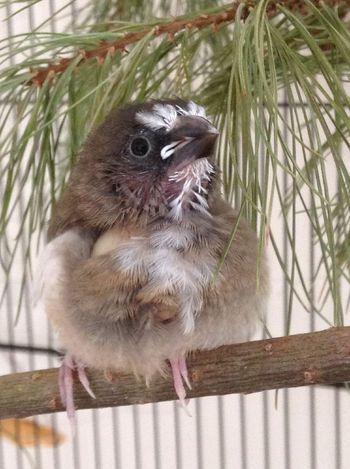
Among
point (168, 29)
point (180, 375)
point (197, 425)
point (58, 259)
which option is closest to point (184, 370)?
point (180, 375)

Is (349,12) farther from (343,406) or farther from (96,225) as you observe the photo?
(343,406)

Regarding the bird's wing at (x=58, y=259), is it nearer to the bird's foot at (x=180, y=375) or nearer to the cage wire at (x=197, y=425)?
the bird's foot at (x=180, y=375)

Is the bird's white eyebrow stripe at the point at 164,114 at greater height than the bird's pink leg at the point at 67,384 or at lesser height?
greater

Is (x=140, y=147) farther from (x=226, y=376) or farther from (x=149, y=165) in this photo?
(x=226, y=376)

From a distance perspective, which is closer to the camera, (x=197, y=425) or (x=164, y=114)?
(x=164, y=114)

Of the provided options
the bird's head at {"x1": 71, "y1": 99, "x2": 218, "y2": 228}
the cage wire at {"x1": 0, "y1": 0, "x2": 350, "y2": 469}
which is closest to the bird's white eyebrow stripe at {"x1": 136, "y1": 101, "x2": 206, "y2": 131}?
the bird's head at {"x1": 71, "y1": 99, "x2": 218, "y2": 228}

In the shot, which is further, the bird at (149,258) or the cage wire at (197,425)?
the cage wire at (197,425)

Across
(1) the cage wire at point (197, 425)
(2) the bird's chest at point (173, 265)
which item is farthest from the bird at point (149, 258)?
(1) the cage wire at point (197, 425)

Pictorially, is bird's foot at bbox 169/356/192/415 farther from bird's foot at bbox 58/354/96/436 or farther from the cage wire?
the cage wire

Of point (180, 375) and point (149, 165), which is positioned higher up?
point (149, 165)
